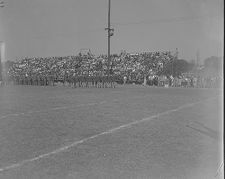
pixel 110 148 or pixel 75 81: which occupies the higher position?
pixel 75 81

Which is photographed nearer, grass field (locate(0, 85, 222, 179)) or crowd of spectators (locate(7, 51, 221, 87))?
grass field (locate(0, 85, 222, 179))

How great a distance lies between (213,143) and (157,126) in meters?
2.55

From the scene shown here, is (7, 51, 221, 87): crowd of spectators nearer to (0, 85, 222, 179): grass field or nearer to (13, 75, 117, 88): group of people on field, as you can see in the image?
(13, 75, 117, 88): group of people on field

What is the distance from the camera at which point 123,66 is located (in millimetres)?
49000

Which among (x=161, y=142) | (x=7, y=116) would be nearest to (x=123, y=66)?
(x=7, y=116)

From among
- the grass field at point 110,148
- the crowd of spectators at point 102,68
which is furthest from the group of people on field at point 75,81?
the grass field at point 110,148

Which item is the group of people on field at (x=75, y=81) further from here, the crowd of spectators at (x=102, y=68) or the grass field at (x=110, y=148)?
the grass field at (x=110, y=148)

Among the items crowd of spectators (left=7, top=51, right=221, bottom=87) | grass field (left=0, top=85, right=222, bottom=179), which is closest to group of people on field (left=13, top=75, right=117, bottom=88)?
crowd of spectators (left=7, top=51, right=221, bottom=87)

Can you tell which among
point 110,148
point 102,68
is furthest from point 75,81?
point 110,148

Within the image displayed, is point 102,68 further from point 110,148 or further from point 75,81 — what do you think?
point 110,148

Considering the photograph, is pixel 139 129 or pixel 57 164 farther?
pixel 139 129

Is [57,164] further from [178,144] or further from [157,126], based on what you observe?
[157,126]

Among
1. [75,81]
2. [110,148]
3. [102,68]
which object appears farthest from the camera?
[102,68]

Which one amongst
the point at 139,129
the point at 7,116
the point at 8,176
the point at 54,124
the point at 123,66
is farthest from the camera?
the point at 123,66
